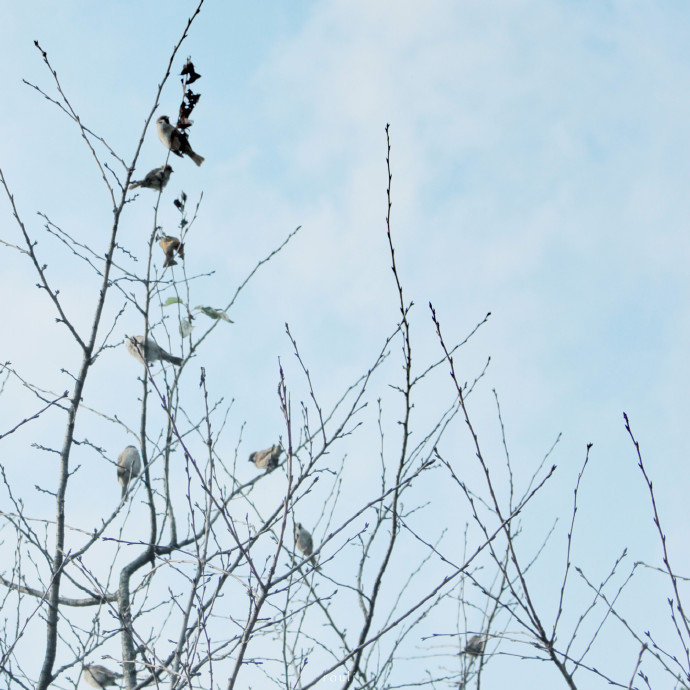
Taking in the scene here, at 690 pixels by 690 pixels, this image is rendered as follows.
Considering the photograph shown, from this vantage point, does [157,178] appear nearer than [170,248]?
Yes

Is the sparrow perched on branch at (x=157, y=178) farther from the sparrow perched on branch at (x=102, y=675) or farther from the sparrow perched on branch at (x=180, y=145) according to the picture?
the sparrow perched on branch at (x=102, y=675)

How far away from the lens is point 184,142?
14.9 feet

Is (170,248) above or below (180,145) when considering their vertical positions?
below

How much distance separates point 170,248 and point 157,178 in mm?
424

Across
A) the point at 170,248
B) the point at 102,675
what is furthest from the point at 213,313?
the point at 102,675

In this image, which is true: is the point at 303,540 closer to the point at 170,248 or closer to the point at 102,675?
the point at 102,675

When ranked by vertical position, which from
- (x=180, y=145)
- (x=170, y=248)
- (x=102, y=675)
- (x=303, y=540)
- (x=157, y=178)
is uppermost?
(x=180, y=145)

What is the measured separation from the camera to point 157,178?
178 inches

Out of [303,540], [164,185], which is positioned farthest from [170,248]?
[303,540]

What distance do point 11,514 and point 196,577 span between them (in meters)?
1.51

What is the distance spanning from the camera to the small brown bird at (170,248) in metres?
4.65

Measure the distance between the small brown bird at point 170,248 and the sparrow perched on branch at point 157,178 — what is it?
1.01 ft

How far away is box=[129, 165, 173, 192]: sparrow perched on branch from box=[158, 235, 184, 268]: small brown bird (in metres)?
0.31

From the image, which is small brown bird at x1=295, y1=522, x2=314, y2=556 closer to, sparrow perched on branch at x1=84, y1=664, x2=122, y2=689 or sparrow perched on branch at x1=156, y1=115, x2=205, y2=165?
sparrow perched on branch at x1=84, y1=664, x2=122, y2=689
